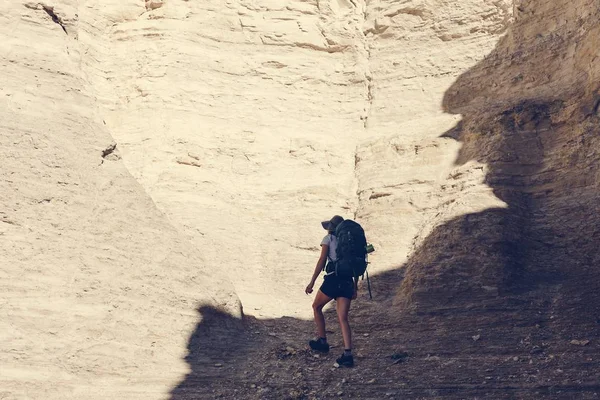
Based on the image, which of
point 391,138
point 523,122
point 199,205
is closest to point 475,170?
point 523,122

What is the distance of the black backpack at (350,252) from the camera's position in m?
10.1

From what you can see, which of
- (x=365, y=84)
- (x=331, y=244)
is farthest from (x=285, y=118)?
(x=331, y=244)

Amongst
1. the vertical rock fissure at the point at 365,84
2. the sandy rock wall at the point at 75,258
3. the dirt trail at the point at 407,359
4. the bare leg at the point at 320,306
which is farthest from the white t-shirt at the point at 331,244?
the vertical rock fissure at the point at 365,84

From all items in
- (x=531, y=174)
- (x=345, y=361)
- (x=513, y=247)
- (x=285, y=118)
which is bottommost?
(x=345, y=361)

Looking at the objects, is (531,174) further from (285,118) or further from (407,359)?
(285,118)

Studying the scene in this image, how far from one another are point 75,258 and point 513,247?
21.0 feet

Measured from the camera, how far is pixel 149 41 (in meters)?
18.4

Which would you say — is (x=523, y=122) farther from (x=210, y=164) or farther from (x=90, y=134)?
(x=90, y=134)

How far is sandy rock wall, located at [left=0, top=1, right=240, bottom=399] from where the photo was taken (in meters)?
9.51

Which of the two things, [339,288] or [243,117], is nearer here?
[339,288]

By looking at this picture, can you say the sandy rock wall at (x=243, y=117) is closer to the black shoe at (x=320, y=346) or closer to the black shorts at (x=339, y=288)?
the black shoe at (x=320, y=346)

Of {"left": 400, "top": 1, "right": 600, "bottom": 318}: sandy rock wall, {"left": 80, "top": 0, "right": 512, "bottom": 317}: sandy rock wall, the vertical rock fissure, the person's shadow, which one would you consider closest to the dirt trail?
the person's shadow

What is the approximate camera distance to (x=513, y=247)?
Result: 1287cm

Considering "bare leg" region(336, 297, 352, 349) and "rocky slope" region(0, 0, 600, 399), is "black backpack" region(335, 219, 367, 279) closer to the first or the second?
"bare leg" region(336, 297, 352, 349)
